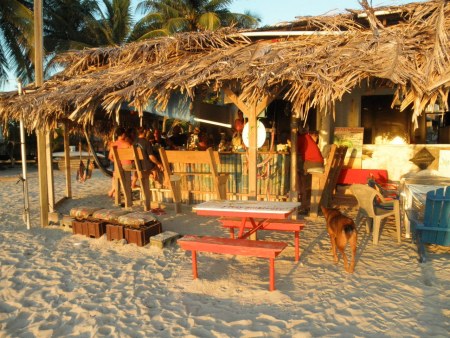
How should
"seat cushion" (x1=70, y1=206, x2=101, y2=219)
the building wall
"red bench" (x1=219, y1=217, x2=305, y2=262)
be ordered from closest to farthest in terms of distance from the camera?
"red bench" (x1=219, y1=217, x2=305, y2=262) → "seat cushion" (x1=70, y1=206, x2=101, y2=219) → the building wall

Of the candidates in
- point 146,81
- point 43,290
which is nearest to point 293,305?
point 43,290

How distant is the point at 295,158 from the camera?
708 centimetres

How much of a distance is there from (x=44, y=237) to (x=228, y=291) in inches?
146

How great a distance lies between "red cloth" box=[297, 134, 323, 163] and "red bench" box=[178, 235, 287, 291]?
3.42 m

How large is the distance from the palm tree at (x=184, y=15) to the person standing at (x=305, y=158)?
14446 mm

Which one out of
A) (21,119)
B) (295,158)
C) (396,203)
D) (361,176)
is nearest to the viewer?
(396,203)

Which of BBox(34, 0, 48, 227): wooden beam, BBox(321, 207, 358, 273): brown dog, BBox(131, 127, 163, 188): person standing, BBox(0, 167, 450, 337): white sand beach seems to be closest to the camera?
BBox(0, 167, 450, 337): white sand beach

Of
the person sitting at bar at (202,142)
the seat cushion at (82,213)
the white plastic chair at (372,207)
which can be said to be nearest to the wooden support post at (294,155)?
the white plastic chair at (372,207)

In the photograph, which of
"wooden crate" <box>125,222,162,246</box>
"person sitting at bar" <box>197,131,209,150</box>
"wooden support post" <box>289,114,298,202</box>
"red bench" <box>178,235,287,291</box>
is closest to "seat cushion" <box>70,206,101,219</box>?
"wooden crate" <box>125,222,162,246</box>

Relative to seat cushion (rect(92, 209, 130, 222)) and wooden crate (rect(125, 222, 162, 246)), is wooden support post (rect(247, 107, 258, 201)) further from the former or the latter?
seat cushion (rect(92, 209, 130, 222))

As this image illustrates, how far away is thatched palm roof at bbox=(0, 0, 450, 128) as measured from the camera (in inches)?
174

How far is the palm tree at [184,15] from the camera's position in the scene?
19703 mm

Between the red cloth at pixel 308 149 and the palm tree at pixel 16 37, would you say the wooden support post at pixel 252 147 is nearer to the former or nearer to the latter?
the red cloth at pixel 308 149

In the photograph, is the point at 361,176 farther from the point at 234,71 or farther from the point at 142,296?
the point at 142,296
